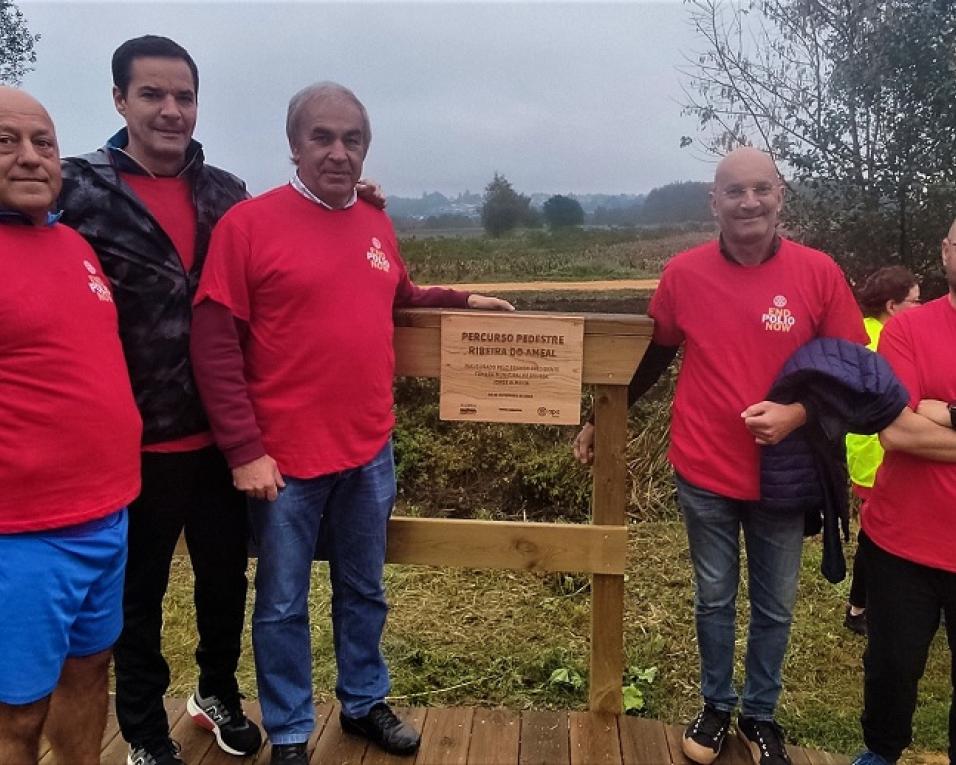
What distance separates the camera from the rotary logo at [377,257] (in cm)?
235

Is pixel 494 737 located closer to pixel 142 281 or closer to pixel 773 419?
pixel 773 419

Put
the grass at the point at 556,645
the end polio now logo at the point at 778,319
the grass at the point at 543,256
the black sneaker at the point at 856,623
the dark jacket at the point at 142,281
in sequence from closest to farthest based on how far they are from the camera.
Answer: the dark jacket at the point at 142,281 → the end polio now logo at the point at 778,319 → the grass at the point at 556,645 → the black sneaker at the point at 856,623 → the grass at the point at 543,256

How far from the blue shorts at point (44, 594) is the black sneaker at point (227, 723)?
81 centimetres

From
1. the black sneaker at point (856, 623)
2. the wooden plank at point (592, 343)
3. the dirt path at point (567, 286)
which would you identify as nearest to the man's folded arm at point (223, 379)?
the wooden plank at point (592, 343)

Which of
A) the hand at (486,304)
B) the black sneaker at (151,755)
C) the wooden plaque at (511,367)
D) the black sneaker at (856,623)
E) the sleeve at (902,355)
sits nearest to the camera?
the sleeve at (902,355)

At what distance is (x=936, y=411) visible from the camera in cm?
217

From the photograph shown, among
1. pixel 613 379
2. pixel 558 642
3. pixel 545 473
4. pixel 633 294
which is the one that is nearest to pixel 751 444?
pixel 613 379

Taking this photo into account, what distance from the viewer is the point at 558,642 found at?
3896 millimetres

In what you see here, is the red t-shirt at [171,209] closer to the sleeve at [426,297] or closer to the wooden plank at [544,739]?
the sleeve at [426,297]

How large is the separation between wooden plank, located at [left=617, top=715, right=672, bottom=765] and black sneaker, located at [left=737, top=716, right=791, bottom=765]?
254 mm

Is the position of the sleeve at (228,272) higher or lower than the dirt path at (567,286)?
higher

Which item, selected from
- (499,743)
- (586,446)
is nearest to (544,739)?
(499,743)

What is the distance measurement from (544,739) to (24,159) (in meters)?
2.22

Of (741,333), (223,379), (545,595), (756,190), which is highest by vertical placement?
(756,190)
